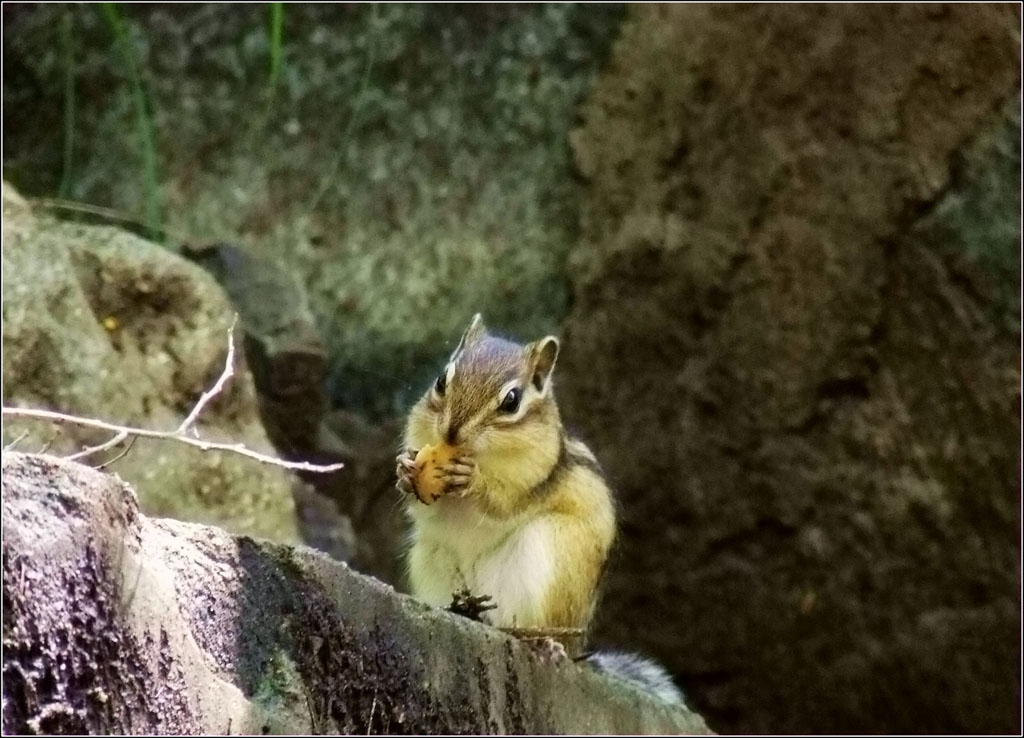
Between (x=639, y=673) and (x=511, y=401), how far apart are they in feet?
2.74

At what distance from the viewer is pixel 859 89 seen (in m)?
5.12

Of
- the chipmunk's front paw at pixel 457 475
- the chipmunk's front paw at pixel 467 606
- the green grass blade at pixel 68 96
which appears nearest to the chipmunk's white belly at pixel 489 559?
the chipmunk's front paw at pixel 457 475

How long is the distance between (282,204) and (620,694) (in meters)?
2.96

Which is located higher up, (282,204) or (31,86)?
(31,86)

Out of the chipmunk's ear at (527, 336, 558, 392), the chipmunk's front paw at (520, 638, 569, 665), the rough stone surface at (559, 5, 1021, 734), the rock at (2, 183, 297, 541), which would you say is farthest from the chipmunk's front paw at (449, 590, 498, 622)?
the rough stone surface at (559, 5, 1021, 734)

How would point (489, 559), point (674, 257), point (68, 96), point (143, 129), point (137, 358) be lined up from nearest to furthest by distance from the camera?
point (489, 559) → point (137, 358) → point (143, 129) → point (674, 257) → point (68, 96)

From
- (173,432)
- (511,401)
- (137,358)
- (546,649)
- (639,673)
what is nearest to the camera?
(173,432)

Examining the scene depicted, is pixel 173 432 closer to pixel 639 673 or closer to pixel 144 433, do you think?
pixel 144 433

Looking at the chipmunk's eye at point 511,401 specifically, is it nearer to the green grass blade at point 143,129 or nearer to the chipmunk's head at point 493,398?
the chipmunk's head at point 493,398

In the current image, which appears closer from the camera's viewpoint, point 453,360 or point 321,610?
point 321,610

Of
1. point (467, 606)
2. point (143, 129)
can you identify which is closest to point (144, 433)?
point (467, 606)

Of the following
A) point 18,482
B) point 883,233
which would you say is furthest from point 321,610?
point 883,233

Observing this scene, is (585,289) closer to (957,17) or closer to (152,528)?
(957,17)

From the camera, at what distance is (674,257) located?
540 centimetres
